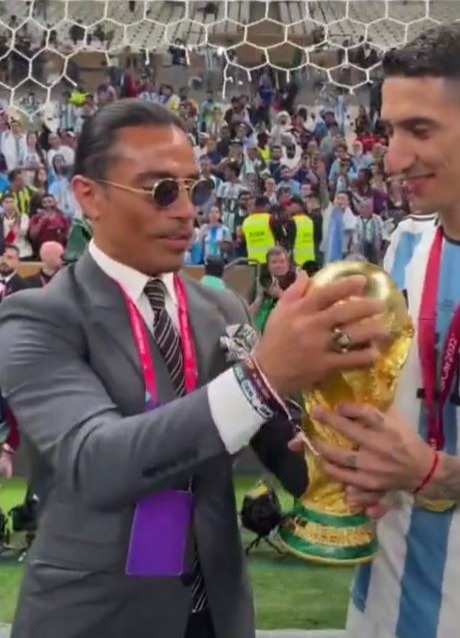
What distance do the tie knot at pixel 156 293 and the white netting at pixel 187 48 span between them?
343 inches

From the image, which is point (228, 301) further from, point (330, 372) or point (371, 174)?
point (371, 174)

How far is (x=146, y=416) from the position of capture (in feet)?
4.14

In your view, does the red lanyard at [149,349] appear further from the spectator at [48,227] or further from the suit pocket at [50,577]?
the spectator at [48,227]

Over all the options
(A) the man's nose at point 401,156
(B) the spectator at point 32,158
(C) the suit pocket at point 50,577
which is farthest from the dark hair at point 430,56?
(B) the spectator at point 32,158

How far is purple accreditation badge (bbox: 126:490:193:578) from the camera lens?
1.52 metres

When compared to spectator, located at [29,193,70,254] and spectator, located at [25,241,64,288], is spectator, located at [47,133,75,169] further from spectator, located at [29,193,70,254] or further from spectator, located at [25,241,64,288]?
spectator, located at [25,241,64,288]

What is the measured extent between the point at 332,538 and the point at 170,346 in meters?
0.38

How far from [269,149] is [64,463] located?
10.5 meters

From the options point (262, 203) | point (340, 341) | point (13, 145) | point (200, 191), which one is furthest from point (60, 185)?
point (340, 341)

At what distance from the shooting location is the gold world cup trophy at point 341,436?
1.25 m

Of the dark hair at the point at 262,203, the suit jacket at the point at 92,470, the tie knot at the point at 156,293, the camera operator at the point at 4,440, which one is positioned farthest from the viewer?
the dark hair at the point at 262,203

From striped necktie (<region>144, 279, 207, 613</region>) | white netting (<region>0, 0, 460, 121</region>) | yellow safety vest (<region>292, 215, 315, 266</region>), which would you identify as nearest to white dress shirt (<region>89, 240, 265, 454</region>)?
striped necktie (<region>144, 279, 207, 613</region>)

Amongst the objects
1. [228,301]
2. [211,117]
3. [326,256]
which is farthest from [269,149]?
[228,301]

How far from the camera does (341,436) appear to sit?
1.32m
